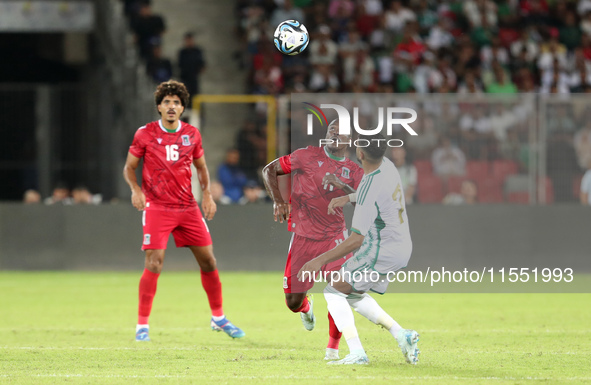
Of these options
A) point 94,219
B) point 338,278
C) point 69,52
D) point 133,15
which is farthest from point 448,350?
point 69,52

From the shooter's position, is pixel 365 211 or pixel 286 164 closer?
pixel 365 211

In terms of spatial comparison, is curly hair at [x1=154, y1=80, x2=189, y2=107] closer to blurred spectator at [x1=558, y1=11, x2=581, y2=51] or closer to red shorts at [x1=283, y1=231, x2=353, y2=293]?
red shorts at [x1=283, y1=231, x2=353, y2=293]

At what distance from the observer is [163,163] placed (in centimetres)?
934

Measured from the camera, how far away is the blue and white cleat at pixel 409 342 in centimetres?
699

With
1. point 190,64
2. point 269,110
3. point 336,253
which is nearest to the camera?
point 336,253

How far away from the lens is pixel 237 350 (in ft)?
27.6

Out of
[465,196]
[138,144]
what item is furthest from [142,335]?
[465,196]

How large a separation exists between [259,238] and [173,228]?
6.83 metres

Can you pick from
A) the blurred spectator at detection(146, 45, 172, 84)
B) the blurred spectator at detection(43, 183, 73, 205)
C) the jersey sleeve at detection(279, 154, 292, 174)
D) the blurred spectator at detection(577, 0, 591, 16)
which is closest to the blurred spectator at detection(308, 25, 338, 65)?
the blurred spectator at detection(146, 45, 172, 84)

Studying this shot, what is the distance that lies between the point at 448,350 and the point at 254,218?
8159 mm

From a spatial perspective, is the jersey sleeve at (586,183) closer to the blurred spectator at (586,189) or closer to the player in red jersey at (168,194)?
the blurred spectator at (586,189)

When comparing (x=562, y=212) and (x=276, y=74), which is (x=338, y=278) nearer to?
(x=562, y=212)

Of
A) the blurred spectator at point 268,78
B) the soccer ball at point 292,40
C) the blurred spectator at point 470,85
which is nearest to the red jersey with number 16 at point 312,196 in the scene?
the soccer ball at point 292,40

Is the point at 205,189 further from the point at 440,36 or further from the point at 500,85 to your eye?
the point at 440,36
